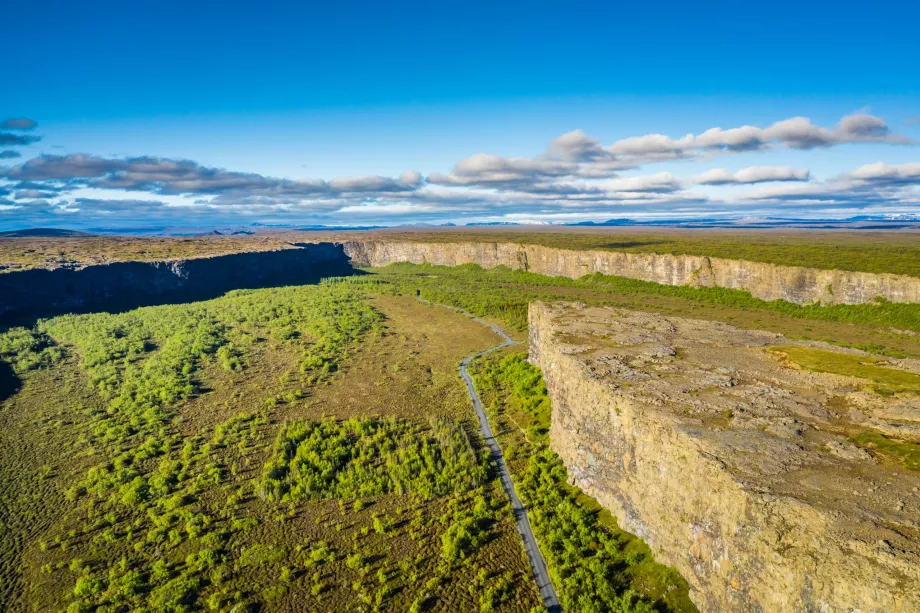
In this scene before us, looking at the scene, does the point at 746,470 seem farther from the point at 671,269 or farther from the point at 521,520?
the point at 671,269

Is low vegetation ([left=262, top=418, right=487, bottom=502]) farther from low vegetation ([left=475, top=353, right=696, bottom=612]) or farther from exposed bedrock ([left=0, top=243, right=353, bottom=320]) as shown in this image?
exposed bedrock ([left=0, top=243, right=353, bottom=320])

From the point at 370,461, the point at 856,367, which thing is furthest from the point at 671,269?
the point at 370,461

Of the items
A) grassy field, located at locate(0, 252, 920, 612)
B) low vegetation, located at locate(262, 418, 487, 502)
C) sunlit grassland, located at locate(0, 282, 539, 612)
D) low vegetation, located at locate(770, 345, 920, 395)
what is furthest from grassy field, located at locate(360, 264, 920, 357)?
low vegetation, located at locate(262, 418, 487, 502)

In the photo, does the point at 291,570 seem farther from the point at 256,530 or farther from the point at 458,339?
the point at 458,339

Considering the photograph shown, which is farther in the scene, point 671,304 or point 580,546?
point 671,304

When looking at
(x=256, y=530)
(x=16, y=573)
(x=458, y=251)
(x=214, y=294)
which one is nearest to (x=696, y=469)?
(x=256, y=530)

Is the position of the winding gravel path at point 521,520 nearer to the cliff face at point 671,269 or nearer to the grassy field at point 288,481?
the grassy field at point 288,481
